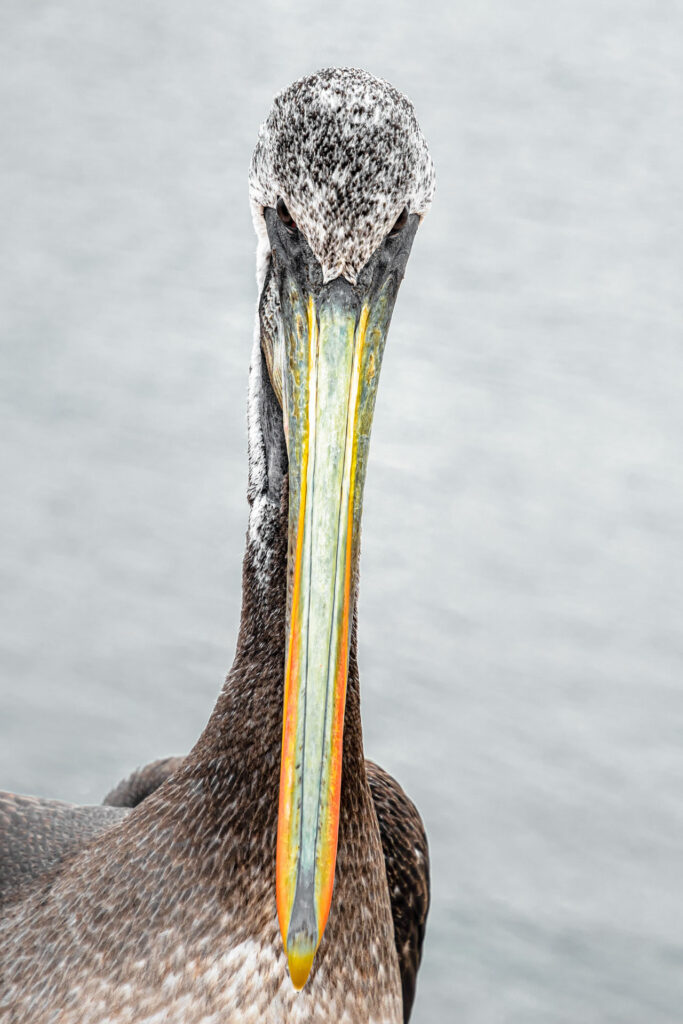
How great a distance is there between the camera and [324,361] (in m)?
1.48

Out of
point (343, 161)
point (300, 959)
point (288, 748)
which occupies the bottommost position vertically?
point (300, 959)

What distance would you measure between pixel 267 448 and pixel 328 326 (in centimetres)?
33

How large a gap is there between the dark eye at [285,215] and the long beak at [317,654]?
0.56ft

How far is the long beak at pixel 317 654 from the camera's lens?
142 centimetres

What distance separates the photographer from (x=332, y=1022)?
1.58 metres

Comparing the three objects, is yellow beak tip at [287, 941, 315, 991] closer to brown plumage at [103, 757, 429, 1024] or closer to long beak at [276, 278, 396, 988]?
long beak at [276, 278, 396, 988]

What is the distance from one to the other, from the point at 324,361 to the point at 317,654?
1.05ft

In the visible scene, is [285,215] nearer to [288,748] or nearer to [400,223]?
[400,223]

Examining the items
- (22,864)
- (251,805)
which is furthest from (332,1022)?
(22,864)

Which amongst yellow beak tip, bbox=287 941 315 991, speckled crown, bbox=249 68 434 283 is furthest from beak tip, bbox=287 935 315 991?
speckled crown, bbox=249 68 434 283

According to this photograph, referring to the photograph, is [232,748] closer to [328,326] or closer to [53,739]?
[328,326]

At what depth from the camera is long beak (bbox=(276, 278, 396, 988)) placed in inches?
55.8

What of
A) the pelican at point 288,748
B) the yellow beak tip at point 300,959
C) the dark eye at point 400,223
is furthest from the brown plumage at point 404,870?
the dark eye at point 400,223

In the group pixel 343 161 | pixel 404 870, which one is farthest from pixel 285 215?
pixel 404 870
